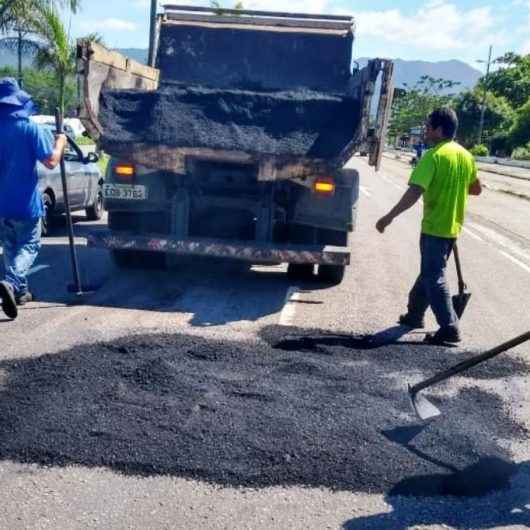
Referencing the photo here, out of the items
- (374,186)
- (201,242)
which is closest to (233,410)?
(201,242)

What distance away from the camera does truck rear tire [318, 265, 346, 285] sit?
26.8ft

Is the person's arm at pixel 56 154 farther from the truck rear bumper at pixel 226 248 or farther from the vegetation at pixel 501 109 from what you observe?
the vegetation at pixel 501 109

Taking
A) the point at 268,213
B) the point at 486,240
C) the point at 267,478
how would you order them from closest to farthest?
the point at 267,478 → the point at 268,213 → the point at 486,240

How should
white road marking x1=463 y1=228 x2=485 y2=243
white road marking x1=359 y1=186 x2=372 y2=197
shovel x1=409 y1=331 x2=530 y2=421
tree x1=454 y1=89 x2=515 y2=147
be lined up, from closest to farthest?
shovel x1=409 y1=331 x2=530 y2=421, white road marking x1=463 y1=228 x2=485 y2=243, white road marking x1=359 y1=186 x2=372 y2=197, tree x1=454 y1=89 x2=515 y2=147

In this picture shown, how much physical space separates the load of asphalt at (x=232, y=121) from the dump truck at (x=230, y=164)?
10 millimetres

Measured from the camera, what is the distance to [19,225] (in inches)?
259

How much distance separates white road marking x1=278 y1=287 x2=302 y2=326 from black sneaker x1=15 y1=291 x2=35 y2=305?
2.25 metres

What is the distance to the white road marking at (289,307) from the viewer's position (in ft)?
21.8

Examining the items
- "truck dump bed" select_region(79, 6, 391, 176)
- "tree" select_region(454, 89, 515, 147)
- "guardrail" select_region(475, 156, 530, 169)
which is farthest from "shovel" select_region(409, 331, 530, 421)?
"tree" select_region(454, 89, 515, 147)

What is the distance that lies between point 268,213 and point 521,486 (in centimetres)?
435

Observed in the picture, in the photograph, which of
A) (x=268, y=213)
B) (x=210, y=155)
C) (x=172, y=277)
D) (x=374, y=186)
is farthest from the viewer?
(x=374, y=186)

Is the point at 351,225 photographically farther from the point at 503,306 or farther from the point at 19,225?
the point at 19,225

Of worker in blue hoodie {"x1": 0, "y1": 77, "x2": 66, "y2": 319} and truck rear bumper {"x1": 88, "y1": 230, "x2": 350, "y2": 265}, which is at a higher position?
worker in blue hoodie {"x1": 0, "y1": 77, "x2": 66, "y2": 319}

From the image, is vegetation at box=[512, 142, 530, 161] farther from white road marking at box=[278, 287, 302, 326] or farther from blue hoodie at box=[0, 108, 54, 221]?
blue hoodie at box=[0, 108, 54, 221]
